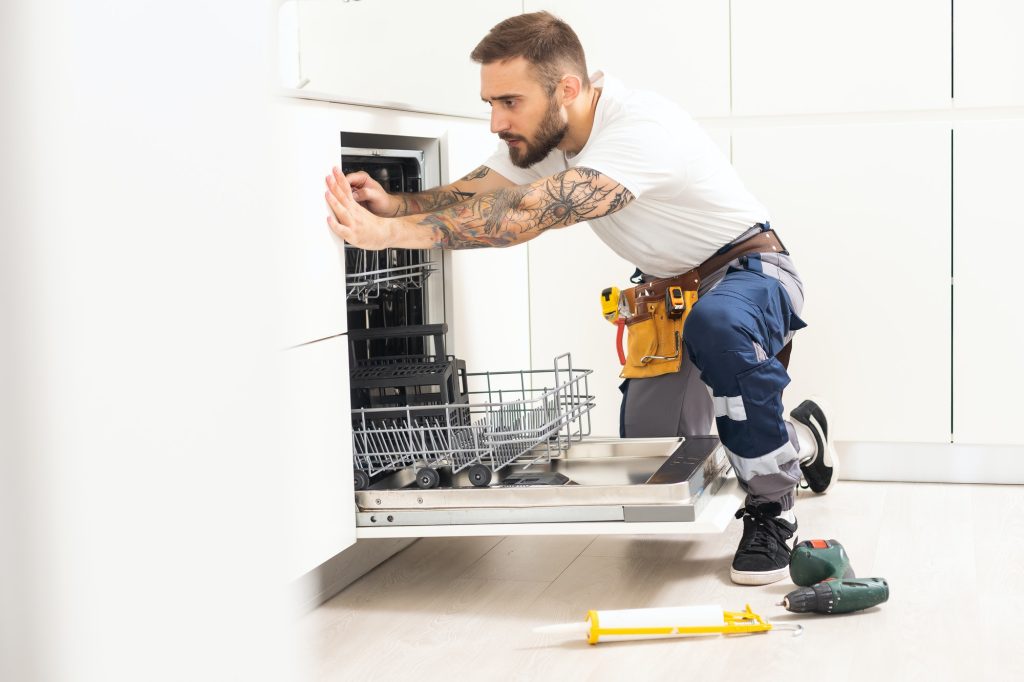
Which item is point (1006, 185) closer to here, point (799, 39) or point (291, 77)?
point (799, 39)

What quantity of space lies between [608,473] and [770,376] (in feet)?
1.29

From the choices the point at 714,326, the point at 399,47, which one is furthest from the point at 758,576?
the point at 399,47

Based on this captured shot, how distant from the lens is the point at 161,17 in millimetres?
198

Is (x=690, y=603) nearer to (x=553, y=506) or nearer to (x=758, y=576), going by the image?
(x=758, y=576)

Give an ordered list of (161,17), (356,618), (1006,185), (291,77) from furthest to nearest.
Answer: (1006,185), (291,77), (356,618), (161,17)

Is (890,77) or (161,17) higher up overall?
(890,77)

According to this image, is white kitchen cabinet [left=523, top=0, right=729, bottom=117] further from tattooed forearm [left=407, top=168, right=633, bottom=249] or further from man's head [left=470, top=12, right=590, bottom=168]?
tattooed forearm [left=407, top=168, right=633, bottom=249]

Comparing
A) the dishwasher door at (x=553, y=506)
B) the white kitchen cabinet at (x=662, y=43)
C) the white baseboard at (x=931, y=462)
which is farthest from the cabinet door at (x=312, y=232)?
the white baseboard at (x=931, y=462)

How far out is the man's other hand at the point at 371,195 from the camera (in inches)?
78.7

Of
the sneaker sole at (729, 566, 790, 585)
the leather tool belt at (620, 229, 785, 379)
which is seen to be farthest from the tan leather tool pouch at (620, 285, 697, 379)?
the sneaker sole at (729, 566, 790, 585)

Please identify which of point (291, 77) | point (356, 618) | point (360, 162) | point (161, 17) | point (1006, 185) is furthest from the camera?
point (1006, 185)

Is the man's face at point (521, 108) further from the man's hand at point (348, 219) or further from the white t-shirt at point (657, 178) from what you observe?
the man's hand at point (348, 219)

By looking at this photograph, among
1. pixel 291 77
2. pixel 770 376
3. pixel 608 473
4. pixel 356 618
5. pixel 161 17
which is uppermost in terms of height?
pixel 291 77

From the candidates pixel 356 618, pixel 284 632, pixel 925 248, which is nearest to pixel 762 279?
pixel 925 248
